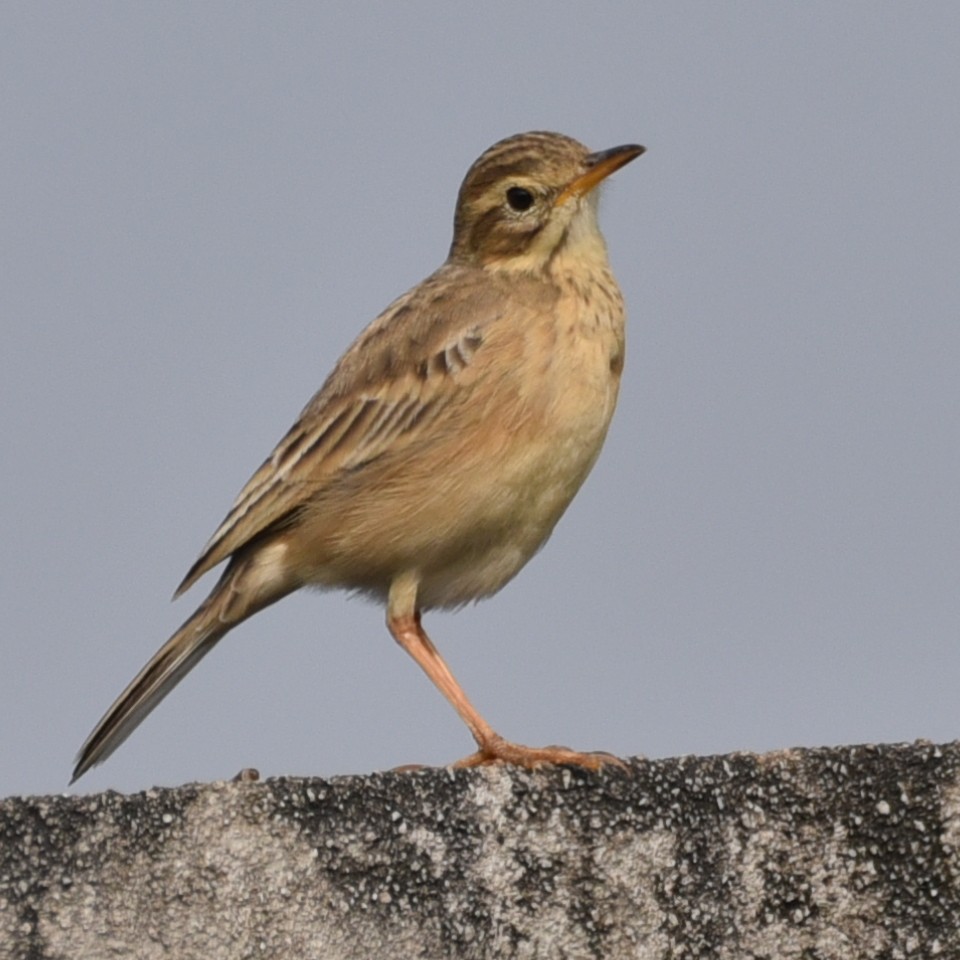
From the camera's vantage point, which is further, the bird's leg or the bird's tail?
the bird's tail

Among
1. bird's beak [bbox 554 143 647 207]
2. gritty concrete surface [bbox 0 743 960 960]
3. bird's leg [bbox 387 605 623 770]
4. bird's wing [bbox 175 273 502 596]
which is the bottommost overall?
gritty concrete surface [bbox 0 743 960 960]

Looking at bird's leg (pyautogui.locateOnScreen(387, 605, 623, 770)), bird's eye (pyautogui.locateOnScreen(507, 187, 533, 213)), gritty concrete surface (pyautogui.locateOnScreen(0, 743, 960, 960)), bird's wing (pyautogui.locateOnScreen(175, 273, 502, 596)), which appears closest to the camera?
gritty concrete surface (pyautogui.locateOnScreen(0, 743, 960, 960))

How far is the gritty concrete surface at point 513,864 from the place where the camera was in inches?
161

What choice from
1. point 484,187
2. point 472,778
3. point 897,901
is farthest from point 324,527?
point 897,901

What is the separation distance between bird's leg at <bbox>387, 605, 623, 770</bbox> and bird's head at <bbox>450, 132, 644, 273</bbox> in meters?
1.93

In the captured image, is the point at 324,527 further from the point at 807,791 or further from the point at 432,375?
the point at 807,791

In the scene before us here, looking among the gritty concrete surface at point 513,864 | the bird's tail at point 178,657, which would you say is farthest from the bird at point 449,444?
the gritty concrete surface at point 513,864

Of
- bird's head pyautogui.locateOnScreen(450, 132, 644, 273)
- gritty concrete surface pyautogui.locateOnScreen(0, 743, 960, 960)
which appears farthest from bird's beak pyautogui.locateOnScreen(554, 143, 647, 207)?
gritty concrete surface pyautogui.locateOnScreen(0, 743, 960, 960)

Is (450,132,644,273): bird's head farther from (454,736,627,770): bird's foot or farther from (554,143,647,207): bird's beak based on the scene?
(454,736,627,770): bird's foot

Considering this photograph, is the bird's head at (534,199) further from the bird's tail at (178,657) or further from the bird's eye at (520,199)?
the bird's tail at (178,657)

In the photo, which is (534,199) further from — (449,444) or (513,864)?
(513,864)

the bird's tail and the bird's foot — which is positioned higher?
the bird's tail

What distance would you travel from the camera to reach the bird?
8031mm

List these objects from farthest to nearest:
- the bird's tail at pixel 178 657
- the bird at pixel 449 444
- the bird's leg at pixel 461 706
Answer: the bird at pixel 449 444, the bird's tail at pixel 178 657, the bird's leg at pixel 461 706
